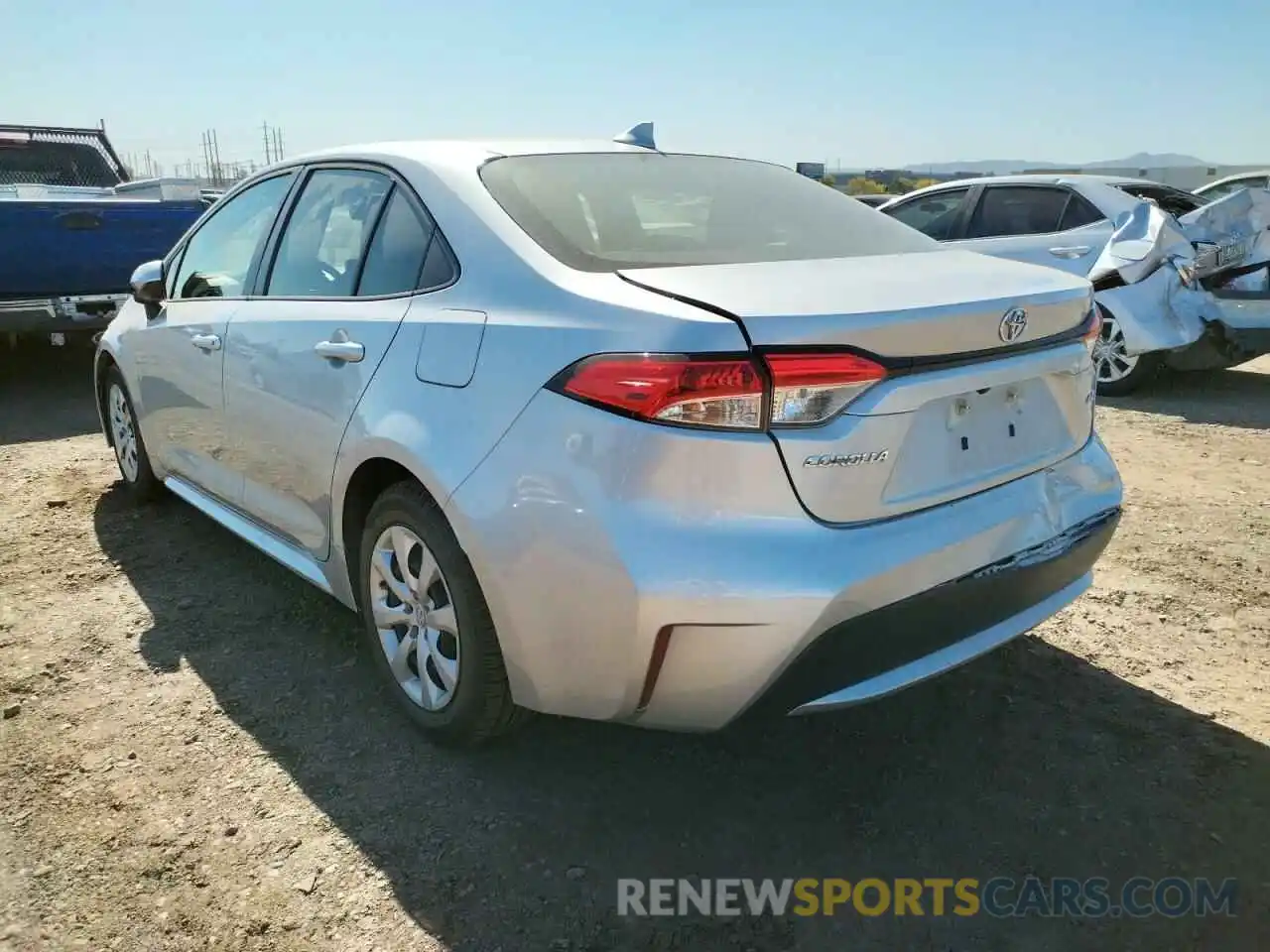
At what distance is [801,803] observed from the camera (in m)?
2.47

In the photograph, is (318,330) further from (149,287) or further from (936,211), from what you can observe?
(936,211)

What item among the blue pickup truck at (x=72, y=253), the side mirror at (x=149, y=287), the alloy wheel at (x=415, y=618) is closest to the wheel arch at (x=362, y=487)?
the alloy wheel at (x=415, y=618)

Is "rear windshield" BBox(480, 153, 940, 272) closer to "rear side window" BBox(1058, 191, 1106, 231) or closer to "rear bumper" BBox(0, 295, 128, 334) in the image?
"rear side window" BBox(1058, 191, 1106, 231)

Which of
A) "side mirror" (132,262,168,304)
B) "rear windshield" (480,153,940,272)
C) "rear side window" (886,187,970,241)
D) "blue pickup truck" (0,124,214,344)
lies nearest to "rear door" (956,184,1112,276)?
"rear side window" (886,187,970,241)

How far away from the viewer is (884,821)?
240cm

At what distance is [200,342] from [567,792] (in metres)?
2.18

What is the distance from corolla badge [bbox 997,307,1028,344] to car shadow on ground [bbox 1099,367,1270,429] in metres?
4.78

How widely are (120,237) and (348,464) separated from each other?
5.69 meters

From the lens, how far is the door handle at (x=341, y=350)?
265cm

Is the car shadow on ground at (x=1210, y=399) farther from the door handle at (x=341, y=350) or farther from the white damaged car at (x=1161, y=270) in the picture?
the door handle at (x=341, y=350)

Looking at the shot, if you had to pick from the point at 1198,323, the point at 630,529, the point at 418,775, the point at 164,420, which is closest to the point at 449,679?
the point at 418,775

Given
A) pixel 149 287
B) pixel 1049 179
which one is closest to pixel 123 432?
pixel 149 287

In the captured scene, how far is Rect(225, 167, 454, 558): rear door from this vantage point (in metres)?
2.66

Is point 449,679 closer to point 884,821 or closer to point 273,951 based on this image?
point 273,951
